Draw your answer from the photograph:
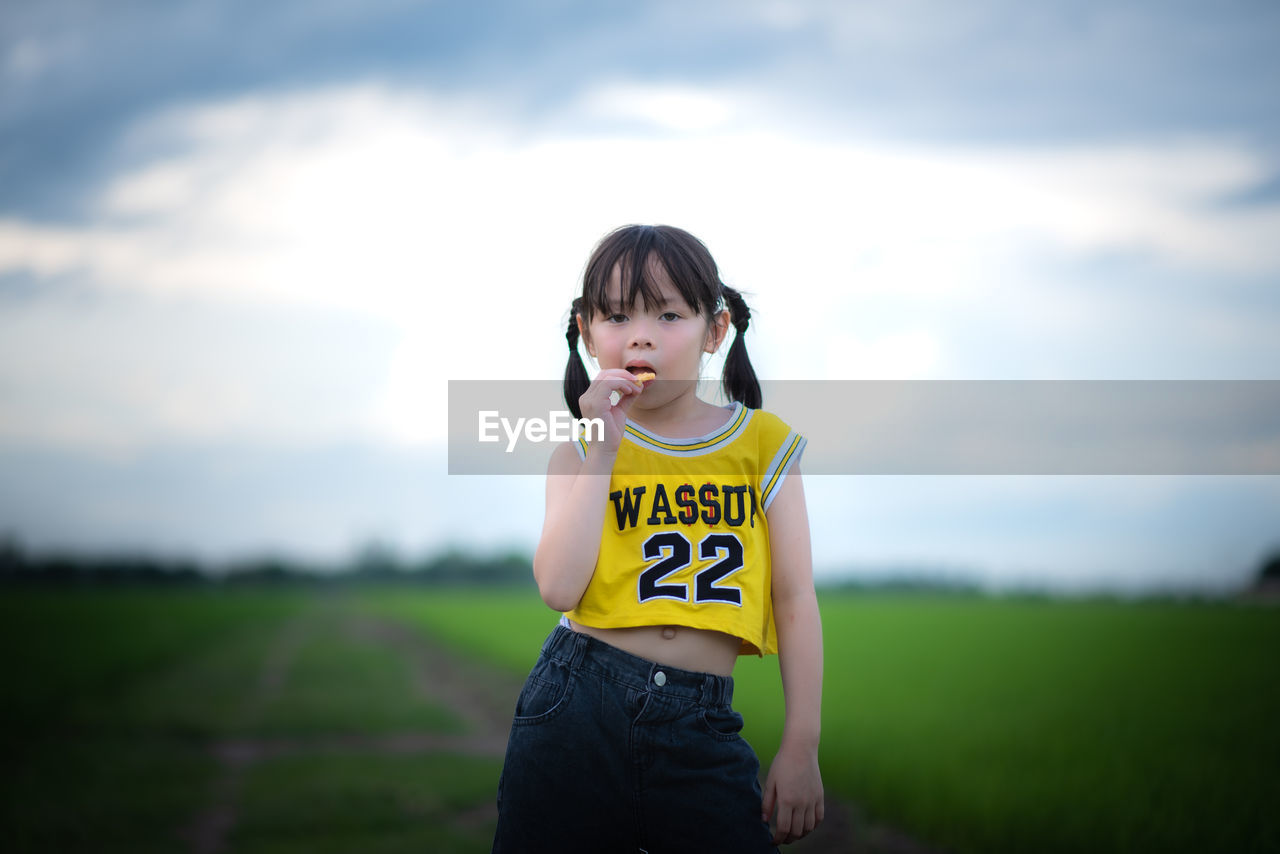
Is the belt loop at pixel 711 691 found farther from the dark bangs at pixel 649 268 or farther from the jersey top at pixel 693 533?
the dark bangs at pixel 649 268

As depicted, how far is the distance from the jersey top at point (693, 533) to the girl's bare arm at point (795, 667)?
32 mm

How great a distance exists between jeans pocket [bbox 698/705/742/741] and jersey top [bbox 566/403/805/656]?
0.48 feet

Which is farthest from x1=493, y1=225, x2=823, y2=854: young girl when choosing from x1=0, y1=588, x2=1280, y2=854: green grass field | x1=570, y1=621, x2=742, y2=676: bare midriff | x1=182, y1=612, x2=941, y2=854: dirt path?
x1=182, y1=612, x2=941, y2=854: dirt path

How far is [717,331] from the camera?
2057mm

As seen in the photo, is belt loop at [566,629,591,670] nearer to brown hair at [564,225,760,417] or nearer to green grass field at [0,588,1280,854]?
brown hair at [564,225,760,417]

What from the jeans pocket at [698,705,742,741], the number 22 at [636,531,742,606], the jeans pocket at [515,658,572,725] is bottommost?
the jeans pocket at [698,705,742,741]

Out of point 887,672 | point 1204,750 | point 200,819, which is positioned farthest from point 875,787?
point 887,672

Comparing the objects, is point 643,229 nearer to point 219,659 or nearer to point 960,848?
point 960,848

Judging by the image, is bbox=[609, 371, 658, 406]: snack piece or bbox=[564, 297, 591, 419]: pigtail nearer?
bbox=[609, 371, 658, 406]: snack piece

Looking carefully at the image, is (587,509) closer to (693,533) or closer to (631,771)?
(693,533)

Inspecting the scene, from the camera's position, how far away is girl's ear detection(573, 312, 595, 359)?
6.63ft

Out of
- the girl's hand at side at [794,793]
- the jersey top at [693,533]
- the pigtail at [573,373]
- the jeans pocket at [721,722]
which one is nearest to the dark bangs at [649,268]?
the pigtail at [573,373]

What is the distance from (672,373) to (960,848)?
3.49 m

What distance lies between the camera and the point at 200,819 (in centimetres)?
539
